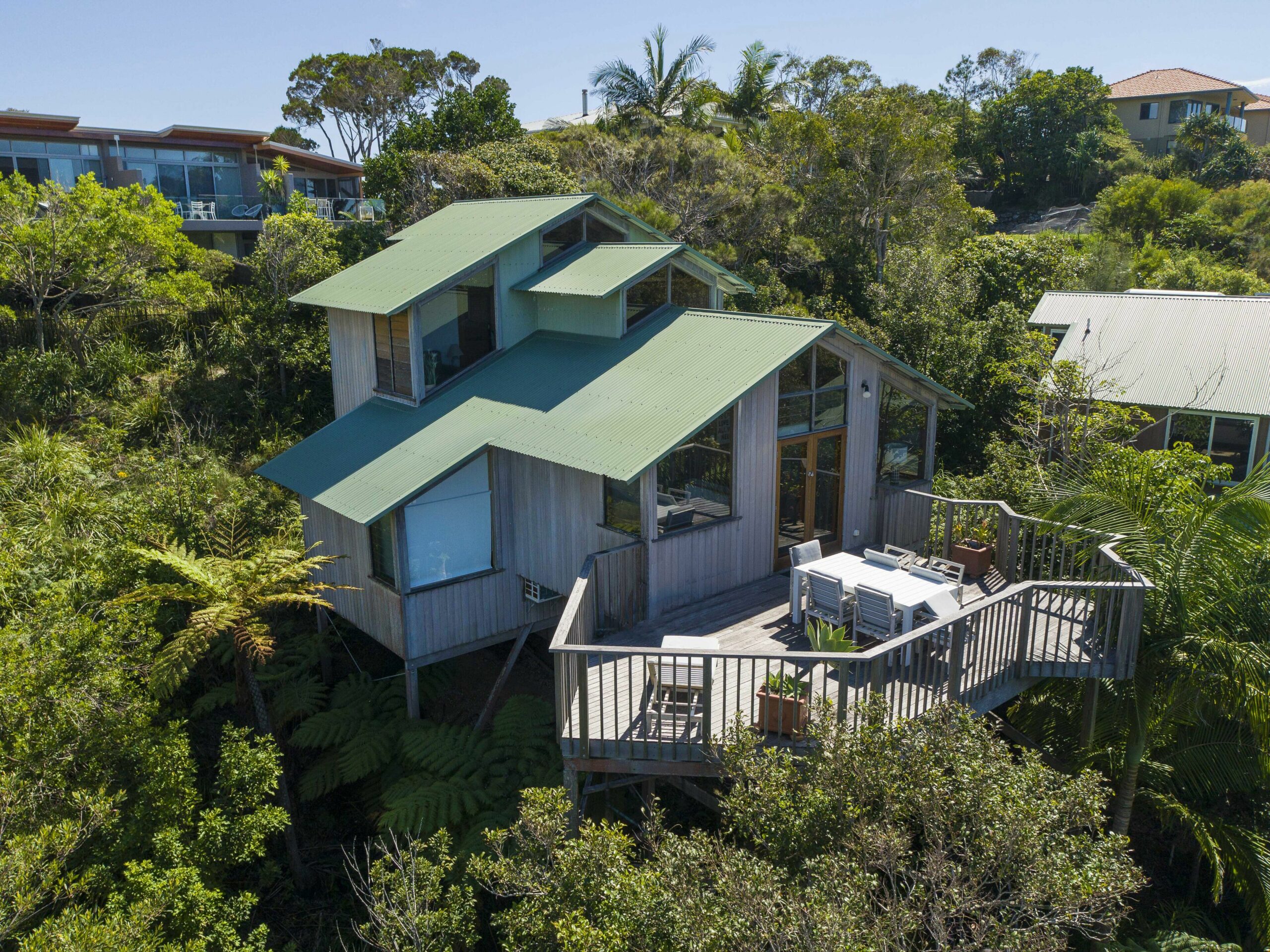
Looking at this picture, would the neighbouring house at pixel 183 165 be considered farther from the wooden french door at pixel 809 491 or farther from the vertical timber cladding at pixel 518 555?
the wooden french door at pixel 809 491

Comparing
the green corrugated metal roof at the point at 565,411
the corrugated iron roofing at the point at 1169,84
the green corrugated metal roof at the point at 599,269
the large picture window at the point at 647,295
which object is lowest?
the green corrugated metal roof at the point at 565,411

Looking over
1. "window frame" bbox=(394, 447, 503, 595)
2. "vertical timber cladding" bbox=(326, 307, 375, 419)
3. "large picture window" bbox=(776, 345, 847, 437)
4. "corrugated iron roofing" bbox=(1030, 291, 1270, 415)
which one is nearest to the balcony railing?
"vertical timber cladding" bbox=(326, 307, 375, 419)

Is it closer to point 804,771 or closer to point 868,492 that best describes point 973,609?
point 804,771

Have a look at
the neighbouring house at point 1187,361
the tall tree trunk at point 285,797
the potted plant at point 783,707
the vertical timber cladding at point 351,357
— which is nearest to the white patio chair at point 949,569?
the potted plant at point 783,707

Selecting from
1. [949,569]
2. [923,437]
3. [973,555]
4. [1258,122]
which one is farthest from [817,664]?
[1258,122]

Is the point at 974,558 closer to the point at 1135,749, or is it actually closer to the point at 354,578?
the point at 1135,749
